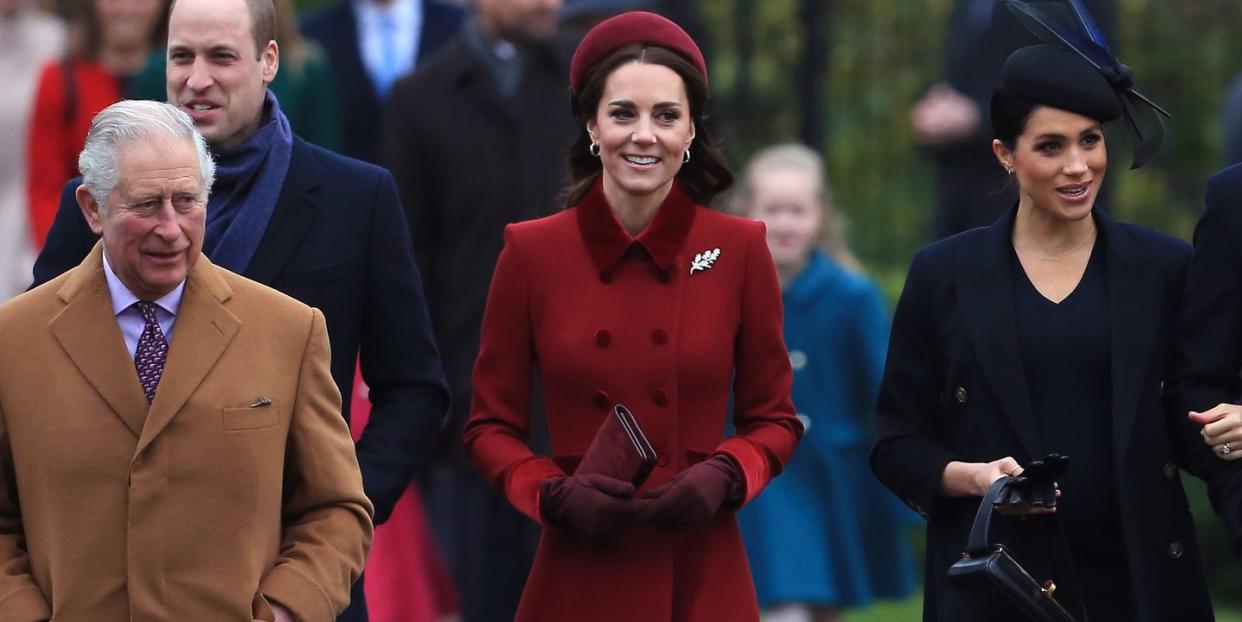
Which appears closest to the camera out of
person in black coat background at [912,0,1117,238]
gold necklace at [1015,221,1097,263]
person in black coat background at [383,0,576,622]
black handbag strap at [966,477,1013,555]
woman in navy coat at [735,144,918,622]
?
black handbag strap at [966,477,1013,555]

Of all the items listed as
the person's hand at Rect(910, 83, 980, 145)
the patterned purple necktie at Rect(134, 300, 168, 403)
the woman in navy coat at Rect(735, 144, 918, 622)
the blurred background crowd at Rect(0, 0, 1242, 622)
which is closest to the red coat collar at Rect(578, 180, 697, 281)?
the patterned purple necktie at Rect(134, 300, 168, 403)

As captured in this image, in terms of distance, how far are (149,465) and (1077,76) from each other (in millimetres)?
2264

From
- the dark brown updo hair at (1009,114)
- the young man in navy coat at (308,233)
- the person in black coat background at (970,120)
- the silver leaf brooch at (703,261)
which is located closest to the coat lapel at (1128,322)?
the dark brown updo hair at (1009,114)

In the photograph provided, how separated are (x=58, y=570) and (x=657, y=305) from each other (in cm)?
149

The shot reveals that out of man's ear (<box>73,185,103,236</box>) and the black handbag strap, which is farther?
the black handbag strap

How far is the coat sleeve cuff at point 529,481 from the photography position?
234 inches

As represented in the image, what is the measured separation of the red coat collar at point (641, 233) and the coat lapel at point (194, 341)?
97cm

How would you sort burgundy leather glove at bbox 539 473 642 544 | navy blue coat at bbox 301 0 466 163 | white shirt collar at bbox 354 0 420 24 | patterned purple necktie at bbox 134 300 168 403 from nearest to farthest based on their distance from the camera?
patterned purple necktie at bbox 134 300 168 403
burgundy leather glove at bbox 539 473 642 544
navy blue coat at bbox 301 0 466 163
white shirt collar at bbox 354 0 420 24

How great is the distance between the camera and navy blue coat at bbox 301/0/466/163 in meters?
10.5

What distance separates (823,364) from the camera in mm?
8961

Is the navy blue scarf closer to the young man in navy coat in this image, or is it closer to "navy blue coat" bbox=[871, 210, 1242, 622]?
the young man in navy coat

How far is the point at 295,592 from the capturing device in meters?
5.43

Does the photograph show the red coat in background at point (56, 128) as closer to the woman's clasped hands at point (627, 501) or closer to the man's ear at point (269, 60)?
the man's ear at point (269, 60)

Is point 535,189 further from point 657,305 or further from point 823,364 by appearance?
point 657,305
